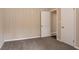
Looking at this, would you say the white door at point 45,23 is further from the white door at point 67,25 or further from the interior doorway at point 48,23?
the white door at point 67,25

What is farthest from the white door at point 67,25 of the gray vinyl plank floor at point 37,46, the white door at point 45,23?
the white door at point 45,23

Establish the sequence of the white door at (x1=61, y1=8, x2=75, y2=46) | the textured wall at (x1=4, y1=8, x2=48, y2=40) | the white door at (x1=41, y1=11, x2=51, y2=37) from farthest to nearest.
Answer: the white door at (x1=41, y1=11, x2=51, y2=37) → the textured wall at (x1=4, y1=8, x2=48, y2=40) → the white door at (x1=61, y1=8, x2=75, y2=46)

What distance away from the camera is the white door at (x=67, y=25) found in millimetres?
3877

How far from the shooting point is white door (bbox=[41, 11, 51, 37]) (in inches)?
245

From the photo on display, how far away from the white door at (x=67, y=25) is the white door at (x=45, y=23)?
182 centimetres

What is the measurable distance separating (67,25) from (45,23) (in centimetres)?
233

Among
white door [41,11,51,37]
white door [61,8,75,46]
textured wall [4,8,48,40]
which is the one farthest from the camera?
Answer: white door [41,11,51,37]

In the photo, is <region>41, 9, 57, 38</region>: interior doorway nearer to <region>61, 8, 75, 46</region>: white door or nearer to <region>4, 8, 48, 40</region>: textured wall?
<region>4, 8, 48, 40</region>: textured wall

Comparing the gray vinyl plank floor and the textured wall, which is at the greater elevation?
A: the textured wall

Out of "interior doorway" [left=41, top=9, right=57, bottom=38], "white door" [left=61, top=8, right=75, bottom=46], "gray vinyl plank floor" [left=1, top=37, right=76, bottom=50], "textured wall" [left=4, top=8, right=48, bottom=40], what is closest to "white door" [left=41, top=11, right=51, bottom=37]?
"interior doorway" [left=41, top=9, right=57, bottom=38]

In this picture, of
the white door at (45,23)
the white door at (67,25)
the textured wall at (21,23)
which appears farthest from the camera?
the white door at (45,23)

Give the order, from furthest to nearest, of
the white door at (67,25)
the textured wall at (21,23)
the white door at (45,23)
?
the white door at (45,23)
the textured wall at (21,23)
the white door at (67,25)

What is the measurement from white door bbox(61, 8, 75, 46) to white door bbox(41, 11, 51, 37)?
182 cm
